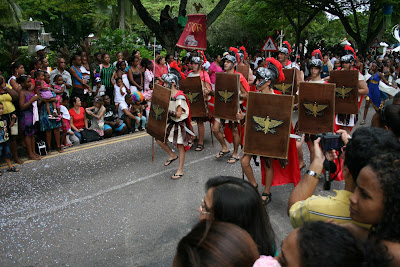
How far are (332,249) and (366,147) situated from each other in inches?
39.5

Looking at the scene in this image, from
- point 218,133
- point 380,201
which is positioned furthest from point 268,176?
point 380,201

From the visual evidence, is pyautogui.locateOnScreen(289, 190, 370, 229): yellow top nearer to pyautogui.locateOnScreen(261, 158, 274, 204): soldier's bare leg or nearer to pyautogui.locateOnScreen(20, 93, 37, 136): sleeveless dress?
pyautogui.locateOnScreen(261, 158, 274, 204): soldier's bare leg

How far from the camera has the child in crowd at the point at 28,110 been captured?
683 cm

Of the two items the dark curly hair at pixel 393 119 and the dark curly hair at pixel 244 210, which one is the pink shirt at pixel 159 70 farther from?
the dark curly hair at pixel 244 210

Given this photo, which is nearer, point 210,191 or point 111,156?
point 210,191

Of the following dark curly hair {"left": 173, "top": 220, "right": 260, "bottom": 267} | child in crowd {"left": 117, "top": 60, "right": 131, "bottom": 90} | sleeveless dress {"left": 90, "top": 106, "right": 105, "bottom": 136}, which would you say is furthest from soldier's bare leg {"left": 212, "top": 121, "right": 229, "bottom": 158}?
dark curly hair {"left": 173, "top": 220, "right": 260, "bottom": 267}

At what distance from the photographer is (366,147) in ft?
7.38

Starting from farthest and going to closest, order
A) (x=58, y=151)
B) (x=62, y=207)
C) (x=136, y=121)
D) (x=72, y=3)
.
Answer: (x=72, y=3)
(x=136, y=121)
(x=58, y=151)
(x=62, y=207)

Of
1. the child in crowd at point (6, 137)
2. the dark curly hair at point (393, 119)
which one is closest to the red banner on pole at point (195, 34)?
the child in crowd at point (6, 137)

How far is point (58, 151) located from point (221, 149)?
10.8 ft

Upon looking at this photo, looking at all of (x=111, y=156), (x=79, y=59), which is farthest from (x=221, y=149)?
(x=79, y=59)

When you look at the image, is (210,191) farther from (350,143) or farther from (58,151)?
(58,151)

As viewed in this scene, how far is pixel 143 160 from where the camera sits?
707cm

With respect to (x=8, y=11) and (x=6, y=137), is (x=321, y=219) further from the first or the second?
(x=8, y=11)
